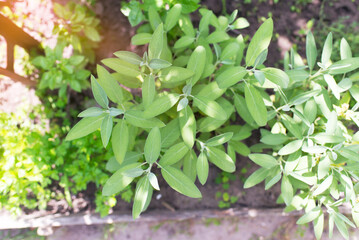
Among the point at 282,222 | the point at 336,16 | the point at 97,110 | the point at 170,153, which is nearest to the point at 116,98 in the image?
the point at 97,110

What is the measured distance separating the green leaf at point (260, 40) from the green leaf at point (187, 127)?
489mm

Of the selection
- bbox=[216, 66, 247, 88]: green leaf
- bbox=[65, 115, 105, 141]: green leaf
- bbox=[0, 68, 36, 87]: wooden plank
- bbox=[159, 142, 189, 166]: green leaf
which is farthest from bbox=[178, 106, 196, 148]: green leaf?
bbox=[0, 68, 36, 87]: wooden plank

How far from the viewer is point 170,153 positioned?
159 centimetres

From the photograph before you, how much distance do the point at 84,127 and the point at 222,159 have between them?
0.92 metres

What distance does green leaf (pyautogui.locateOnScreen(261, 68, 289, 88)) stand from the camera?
4.65 ft

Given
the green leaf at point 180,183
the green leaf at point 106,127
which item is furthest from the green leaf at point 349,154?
the green leaf at point 106,127

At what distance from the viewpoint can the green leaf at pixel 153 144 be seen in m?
1.43

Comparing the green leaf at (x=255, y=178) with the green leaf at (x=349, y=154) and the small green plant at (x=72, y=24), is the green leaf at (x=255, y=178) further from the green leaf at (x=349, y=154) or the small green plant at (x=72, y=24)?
the small green plant at (x=72, y=24)

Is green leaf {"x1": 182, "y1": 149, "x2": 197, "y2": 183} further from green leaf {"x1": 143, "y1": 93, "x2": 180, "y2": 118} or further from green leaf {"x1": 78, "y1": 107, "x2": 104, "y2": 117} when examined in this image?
green leaf {"x1": 78, "y1": 107, "x2": 104, "y2": 117}

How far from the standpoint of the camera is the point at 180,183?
150 cm

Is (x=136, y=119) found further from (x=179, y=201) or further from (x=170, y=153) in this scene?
(x=179, y=201)

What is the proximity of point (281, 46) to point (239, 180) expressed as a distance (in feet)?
5.47

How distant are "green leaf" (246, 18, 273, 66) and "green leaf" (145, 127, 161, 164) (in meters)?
0.70

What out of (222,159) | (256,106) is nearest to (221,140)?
(222,159)
